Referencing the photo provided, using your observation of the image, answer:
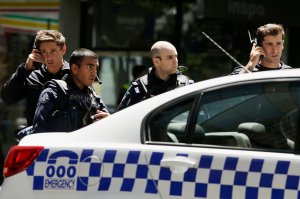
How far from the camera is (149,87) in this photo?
17.6 feet

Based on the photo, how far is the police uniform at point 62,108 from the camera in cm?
500

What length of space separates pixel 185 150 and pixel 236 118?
1.09 feet

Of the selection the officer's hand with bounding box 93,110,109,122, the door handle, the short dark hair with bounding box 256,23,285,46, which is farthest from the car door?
the short dark hair with bounding box 256,23,285,46

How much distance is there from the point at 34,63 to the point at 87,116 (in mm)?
863

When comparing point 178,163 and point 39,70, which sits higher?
point 39,70

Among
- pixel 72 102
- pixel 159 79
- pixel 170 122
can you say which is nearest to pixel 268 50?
pixel 159 79

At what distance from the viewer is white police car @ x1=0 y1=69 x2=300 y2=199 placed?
3822mm

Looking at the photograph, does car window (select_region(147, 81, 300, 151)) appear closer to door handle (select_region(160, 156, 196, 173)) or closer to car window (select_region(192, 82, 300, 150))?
car window (select_region(192, 82, 300, 150))

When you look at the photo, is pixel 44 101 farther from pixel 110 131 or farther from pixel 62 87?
pixel 110 131

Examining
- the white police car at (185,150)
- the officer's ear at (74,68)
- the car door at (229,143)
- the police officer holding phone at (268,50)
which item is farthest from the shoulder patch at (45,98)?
the police officer holding phone at (268,50)

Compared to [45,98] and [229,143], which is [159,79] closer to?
[45,98]

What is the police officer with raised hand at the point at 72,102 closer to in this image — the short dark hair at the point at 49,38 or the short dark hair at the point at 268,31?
the short dark hair at the point at 49,38

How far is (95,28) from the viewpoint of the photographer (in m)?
10.7

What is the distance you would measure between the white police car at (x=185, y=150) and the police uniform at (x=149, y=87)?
1135 millimetres
